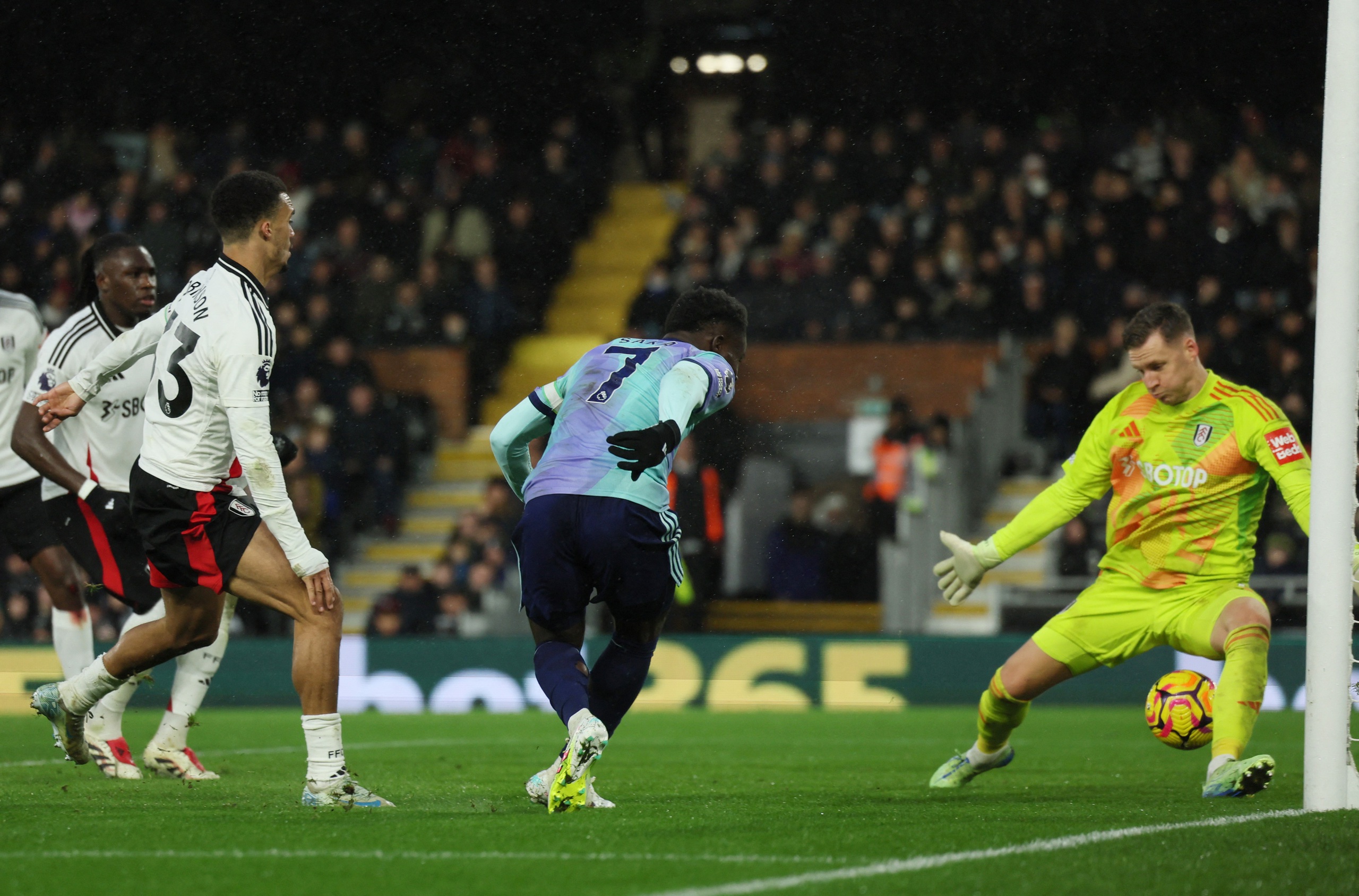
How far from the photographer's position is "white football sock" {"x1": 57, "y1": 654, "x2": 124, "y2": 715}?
20.9ft

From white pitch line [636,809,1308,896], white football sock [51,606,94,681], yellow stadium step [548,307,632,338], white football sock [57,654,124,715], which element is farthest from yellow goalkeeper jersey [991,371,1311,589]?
yellow stadium step [548,307,632,338]

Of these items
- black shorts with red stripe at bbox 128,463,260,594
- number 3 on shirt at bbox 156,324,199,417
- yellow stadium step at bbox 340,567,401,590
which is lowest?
yellow stadium step at bbox 340,567,401,590

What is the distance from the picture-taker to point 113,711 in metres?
7.17

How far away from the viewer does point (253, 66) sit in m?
19.9

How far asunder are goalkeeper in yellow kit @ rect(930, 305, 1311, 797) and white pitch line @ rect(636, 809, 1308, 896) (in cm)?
98

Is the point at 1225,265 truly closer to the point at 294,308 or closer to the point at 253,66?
the point at 294,308

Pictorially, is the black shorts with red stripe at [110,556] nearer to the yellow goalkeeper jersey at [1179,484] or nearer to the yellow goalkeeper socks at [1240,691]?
the yellow goalkeeper jersey at [1179,484]

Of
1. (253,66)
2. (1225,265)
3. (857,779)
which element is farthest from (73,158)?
(857,779)

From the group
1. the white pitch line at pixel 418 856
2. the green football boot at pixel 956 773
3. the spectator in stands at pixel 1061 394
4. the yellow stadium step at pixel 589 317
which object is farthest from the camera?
the yellow stadium step at pixel 589 317

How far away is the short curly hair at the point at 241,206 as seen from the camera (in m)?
5.66

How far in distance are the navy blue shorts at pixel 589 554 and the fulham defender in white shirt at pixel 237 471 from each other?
678mm

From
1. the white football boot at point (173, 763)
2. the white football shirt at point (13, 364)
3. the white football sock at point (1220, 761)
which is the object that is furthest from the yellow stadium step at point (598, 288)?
the white football sock at point (1220, 761)

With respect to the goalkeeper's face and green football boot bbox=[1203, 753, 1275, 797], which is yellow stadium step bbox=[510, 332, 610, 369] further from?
green football boot bbox=[1203, 753, 1275, 797]

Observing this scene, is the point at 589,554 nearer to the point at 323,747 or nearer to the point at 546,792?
the point at 546,792
